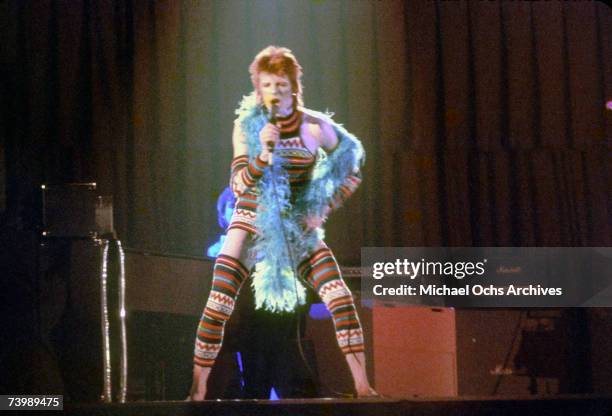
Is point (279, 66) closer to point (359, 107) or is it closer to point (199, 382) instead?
point (359, 107)

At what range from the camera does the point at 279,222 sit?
9.30 feet

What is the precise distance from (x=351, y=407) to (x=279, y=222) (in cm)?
77

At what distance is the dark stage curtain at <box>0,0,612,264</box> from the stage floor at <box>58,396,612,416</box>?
63 centimetres

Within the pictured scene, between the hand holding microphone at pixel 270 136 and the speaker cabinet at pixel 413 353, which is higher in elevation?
the hand holding microphone at pixel 270 136

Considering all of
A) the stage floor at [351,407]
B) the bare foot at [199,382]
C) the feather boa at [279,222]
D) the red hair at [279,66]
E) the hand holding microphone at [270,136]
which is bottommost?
the stage floor at [351,407]

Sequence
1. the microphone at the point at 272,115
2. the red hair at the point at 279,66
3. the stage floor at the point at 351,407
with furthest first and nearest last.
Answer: the red hair at the point at 279,66
the microphone at the point at 272,115
the stage floor at the point at 351,407

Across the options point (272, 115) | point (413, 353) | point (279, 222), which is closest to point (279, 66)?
point (272, 115)

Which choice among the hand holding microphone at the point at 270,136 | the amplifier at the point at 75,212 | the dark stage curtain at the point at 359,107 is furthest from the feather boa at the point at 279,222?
the amplifier at the point at 75,212

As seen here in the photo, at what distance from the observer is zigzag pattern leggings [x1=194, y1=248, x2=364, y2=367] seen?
278 cm

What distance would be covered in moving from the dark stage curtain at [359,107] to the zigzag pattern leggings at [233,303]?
0.22 m

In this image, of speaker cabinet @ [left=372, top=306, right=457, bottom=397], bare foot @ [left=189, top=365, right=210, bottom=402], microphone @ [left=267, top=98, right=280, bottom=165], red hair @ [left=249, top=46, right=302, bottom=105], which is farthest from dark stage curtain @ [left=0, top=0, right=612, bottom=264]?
bare foot @ [left=189, top=365, right=210, bottom=402]

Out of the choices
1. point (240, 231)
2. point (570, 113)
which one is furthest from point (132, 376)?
point (570, 113)

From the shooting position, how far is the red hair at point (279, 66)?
116 inches

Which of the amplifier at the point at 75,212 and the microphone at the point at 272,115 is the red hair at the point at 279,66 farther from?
the amplifier at the point at 75,212
